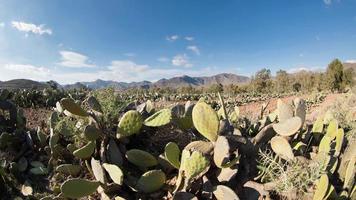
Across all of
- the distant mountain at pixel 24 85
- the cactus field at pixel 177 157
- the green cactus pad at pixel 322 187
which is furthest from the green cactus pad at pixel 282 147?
the distant mountain at pixel 24 85

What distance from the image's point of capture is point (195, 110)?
3258 millimetres

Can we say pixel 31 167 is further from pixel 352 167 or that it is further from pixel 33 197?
pixel 352 167

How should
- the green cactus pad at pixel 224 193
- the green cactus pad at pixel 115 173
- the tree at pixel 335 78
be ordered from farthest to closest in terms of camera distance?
1. the tree at pixel 335 78
2. the green cactus pad at pixel 115 173
3. the green cactus pad at pixel 224 193

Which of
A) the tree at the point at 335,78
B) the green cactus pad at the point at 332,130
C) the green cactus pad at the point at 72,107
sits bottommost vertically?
the green cactus pad at the point at 332,130

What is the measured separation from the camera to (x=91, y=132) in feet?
11.1

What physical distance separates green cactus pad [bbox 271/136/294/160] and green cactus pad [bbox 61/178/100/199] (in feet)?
5.57

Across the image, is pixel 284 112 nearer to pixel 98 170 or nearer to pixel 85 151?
pixel 98 170

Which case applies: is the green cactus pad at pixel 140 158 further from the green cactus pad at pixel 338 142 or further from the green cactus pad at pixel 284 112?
the green cactus pad at pixel 338 142

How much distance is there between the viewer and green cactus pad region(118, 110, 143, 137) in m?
3.40

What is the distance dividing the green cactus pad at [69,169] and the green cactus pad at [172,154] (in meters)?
1.05

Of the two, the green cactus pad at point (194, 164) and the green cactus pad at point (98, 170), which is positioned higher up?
the green cactus pad at point (194, 164)

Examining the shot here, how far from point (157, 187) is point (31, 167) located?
1.71 metres

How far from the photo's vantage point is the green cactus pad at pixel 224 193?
2808 millimetres

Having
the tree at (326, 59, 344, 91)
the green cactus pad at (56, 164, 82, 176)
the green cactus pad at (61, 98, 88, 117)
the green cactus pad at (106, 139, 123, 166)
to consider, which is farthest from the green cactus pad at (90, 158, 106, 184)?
the tree at (326, 59, 344, 91)
